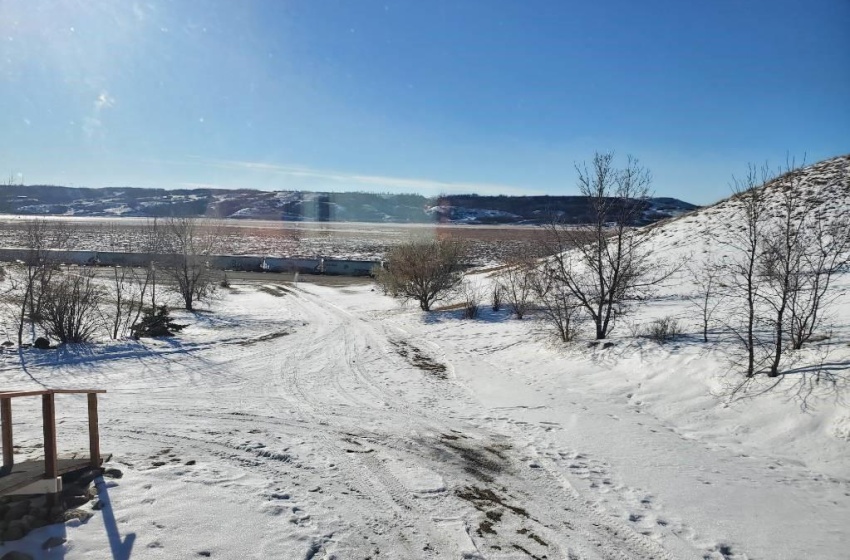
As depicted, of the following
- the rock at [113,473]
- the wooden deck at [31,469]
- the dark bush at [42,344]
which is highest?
the wooden deck at [31,469]

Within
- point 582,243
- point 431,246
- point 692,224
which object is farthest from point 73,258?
point 692,224

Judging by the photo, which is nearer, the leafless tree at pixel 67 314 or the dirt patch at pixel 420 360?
the dirt patch at pixel 420 360

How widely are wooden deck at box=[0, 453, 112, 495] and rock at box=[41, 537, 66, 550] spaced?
71cm

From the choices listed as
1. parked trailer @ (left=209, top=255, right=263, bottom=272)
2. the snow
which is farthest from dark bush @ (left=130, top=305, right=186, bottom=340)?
parked trailer @ (left=209, top=255, right=263, bottom=272)

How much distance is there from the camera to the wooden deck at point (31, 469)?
4.66m

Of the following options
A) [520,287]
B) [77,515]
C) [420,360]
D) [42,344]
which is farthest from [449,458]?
[520,287]

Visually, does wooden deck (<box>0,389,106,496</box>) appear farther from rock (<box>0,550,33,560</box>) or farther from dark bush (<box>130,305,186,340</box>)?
dark bush (<box>130,305,186,340</box>)

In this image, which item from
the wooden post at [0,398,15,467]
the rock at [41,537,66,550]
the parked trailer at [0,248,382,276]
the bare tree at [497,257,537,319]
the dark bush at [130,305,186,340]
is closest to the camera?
the rock at [41,537,66,550]

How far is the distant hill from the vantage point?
440 feet

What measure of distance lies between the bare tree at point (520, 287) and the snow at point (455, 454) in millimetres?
6106

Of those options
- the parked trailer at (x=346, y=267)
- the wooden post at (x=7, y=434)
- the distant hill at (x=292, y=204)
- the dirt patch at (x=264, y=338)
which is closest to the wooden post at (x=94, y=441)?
the wooden post at (x=7, y=434)

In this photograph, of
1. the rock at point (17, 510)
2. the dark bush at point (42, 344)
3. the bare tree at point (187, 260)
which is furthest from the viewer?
the bare tree at point (187, 260)

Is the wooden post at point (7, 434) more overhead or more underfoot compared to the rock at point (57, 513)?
more overhead

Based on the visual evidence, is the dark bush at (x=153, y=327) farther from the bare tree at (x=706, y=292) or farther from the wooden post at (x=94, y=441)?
the bare tree at (x=706, y=292)
